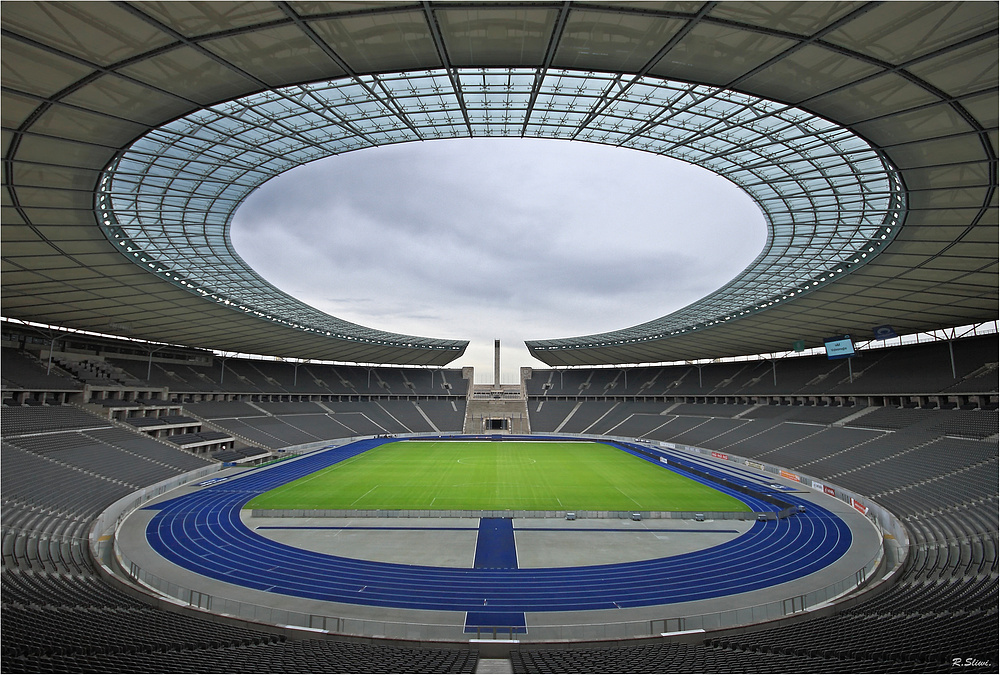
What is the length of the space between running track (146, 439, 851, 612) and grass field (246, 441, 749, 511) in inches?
237

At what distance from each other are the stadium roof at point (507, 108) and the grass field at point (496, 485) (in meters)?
15.8

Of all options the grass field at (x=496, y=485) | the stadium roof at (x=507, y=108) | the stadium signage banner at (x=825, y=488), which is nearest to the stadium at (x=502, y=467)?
the stadium roof at (x=507, y=108)

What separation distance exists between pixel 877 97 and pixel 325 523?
92.8ft

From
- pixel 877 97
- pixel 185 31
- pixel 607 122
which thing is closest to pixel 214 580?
pixel 185 31

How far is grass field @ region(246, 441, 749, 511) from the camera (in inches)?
1237

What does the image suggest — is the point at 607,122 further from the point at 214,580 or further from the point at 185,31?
the point at 214,580

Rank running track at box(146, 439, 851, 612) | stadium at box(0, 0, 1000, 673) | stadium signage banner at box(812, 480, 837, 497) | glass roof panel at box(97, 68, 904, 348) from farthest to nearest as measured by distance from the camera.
A: stadium signage banner at box(812, 480, 837, 497) → running track at box(146, 439, 851, 612) → glass roof panel at box(97, 68, 904, 348) → stadium at box(0, 0, 1000, 673)

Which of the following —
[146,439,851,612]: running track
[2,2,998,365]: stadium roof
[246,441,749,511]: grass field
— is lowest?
[146,439,851,612]: running track

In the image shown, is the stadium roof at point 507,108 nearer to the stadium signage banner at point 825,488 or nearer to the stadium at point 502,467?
the stadium at point 502,467

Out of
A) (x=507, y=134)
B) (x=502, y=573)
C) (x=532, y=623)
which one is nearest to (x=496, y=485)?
(x=502, y=573)

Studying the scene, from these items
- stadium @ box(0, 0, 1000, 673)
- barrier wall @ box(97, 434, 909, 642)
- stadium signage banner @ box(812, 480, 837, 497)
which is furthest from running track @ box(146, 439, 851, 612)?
stadium signage banner @ box(812, 480, 837, 497)

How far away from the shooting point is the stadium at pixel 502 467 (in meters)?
10.9

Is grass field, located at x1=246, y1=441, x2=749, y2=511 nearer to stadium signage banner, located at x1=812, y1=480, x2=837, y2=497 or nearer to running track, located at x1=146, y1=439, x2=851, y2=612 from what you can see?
running track, located at x1=146, y1=439, x2=851, y2=612

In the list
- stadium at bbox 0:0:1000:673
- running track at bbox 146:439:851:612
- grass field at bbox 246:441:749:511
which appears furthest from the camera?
grass field at bbox 246:441:749:511
